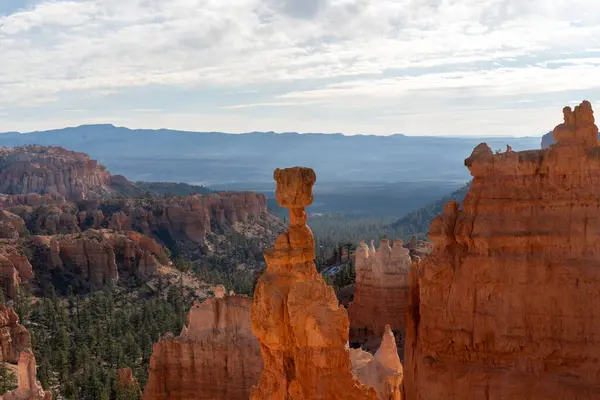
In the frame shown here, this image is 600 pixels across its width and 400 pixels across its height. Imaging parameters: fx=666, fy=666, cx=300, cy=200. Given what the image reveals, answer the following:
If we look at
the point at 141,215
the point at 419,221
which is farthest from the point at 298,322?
the point at 419,221

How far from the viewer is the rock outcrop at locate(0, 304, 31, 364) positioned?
34281 mm

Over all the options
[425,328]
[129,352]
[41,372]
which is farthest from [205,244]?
[425,328]

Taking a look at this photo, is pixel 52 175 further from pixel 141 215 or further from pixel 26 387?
pixel 26 387

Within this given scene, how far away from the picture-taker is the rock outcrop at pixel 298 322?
848 cm

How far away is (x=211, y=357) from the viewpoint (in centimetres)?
1936

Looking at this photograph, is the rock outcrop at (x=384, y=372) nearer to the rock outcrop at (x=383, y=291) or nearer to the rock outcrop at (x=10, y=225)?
the rock outcrop at (x=383, y=291)

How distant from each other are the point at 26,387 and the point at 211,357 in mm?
6359

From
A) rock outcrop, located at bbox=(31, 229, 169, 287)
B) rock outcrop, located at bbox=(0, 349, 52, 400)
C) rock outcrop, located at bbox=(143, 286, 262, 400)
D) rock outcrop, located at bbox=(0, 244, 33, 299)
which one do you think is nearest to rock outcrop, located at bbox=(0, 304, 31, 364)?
rock outcrop, located at bbox=(0, 349, 52, 400)

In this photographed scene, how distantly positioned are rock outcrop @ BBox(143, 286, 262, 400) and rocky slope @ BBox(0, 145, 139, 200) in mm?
92732

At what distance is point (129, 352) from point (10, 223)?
3468 centimetres

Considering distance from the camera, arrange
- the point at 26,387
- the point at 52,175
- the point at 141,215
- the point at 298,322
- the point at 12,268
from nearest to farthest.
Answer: the point at 298,322
the point at 26,387
the point at 12,268
the point at 141,215
the point at 52,175

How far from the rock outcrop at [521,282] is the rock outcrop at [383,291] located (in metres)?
19.9

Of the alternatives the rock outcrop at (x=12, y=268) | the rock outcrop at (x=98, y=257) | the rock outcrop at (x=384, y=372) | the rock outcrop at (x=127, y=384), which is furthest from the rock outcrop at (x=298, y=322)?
the rock outcrop at (x=98, y=257)

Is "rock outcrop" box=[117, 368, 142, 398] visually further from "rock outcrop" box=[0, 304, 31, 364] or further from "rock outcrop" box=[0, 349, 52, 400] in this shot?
"rock outcrop" box=[0, 349, 52, 400]
